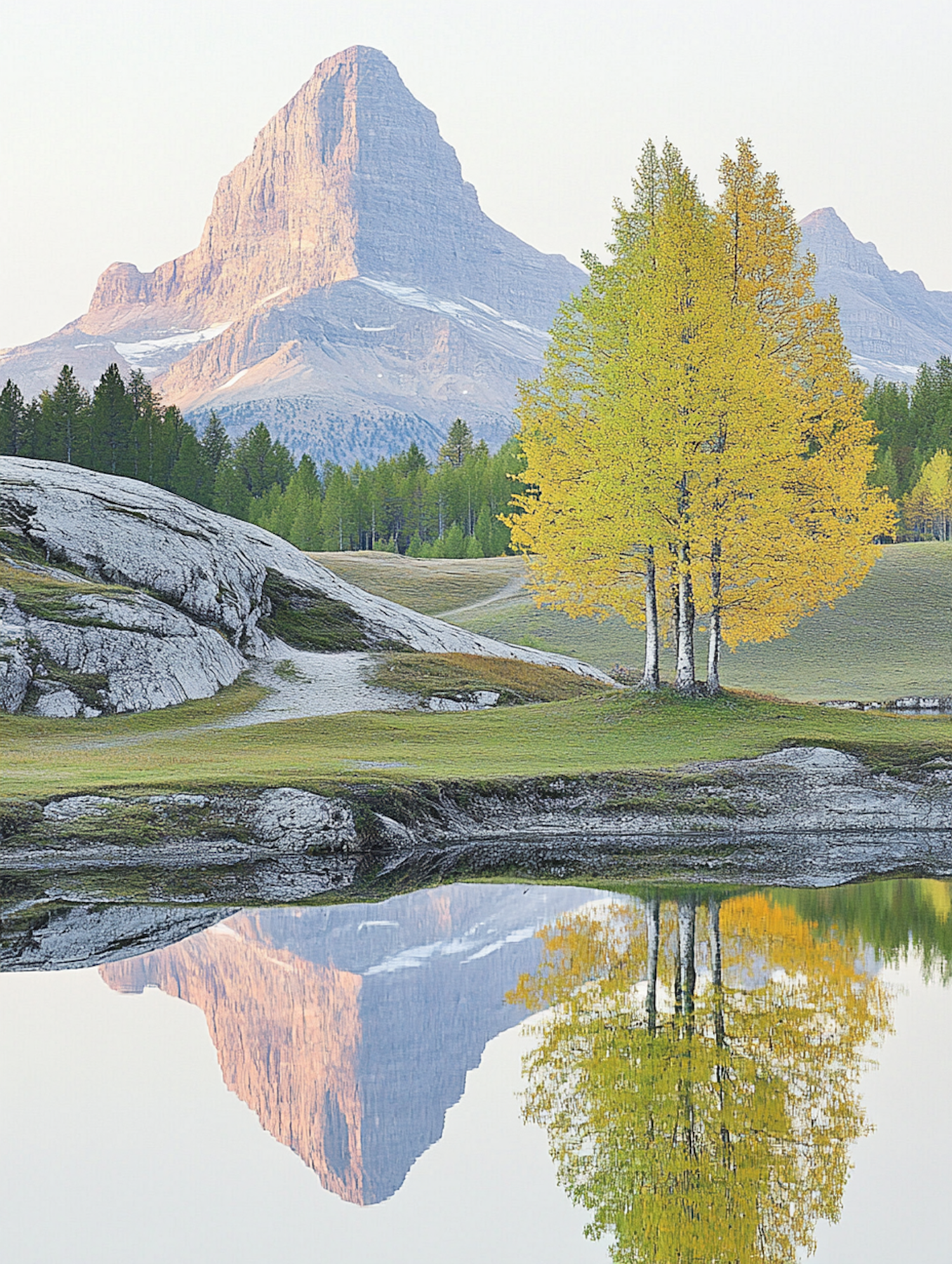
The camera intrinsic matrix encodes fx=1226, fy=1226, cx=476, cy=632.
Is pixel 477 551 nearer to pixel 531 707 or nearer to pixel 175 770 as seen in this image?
pixel 531 707

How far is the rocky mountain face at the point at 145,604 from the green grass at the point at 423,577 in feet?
86.3

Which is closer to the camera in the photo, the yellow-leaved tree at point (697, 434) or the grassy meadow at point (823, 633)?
the yellow-leaved tree at point (697, 434)

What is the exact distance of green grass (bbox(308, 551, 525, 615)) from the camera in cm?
8169

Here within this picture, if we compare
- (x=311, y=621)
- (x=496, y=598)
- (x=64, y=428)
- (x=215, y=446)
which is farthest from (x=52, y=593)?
(x=215, y=446)

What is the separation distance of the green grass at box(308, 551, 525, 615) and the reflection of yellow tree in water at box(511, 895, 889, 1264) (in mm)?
64203

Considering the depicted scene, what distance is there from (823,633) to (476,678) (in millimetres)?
32171

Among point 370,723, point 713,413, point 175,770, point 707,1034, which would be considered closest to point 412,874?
point 175,770

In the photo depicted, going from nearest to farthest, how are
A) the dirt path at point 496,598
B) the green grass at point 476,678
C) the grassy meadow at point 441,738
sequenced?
the grassy meadow at point 441,738, the green grass at point 476,678, the dirt path at point 496,598

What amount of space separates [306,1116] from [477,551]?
352ft

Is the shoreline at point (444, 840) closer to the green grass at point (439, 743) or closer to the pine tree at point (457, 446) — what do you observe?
the green grass at point (439, 743)

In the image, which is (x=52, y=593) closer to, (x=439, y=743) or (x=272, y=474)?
(x=439, y=743)

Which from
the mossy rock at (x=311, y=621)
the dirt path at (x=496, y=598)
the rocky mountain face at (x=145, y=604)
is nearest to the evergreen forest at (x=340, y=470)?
the dirt path at (x=496, y=598)

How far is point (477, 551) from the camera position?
11694cm

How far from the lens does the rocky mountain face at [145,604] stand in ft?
111
